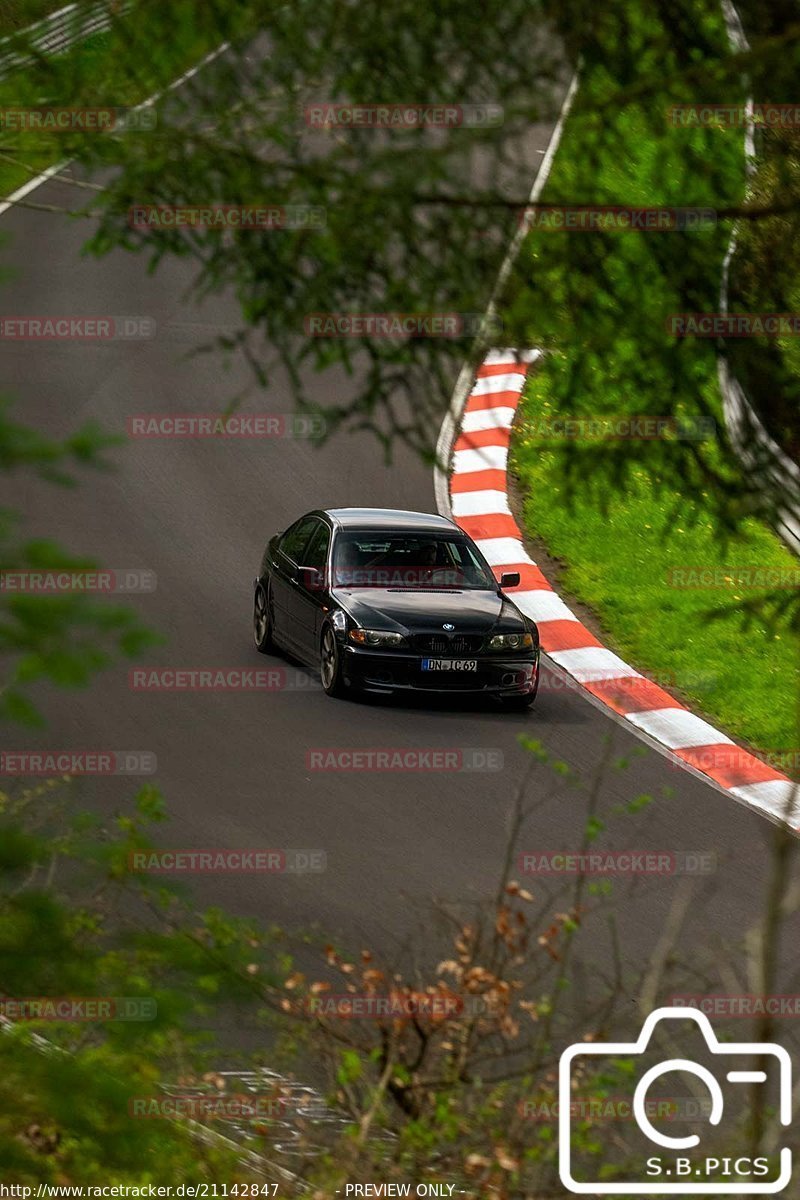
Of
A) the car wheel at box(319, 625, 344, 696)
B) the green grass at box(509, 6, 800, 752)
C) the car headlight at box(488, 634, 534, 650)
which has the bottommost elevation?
the car wheel at box(319, 625, 344, 696)

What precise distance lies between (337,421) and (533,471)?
48.8 feet

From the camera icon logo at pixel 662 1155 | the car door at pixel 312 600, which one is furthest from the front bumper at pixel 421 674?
the camera icon logo at pixel 662 1155

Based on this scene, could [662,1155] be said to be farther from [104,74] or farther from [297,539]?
[297,539]

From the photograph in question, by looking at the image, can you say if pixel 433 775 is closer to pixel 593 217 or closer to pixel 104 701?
pixel 104 701

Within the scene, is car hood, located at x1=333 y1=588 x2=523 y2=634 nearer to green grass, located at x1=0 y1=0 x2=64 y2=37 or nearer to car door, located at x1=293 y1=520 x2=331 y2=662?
car door, located at x1=293 y1=520 x2=331 y2=662

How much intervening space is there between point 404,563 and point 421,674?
1.31m

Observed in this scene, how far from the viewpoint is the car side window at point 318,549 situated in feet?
48.1

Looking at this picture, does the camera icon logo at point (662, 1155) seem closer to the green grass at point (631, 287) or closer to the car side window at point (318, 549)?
the green grass at point (631, 287)

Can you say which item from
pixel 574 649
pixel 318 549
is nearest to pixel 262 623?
pixel 318 549

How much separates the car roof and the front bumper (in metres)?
1.58

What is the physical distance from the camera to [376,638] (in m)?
13.6

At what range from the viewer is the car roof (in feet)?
48.3

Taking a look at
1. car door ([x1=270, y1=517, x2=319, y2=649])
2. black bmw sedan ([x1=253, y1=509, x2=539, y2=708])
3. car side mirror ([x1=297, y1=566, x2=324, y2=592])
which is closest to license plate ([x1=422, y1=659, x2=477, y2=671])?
black bmw sedan ([x1=253, y1=509, x2=539, y2=708])

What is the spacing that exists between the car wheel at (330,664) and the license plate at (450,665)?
759mm
